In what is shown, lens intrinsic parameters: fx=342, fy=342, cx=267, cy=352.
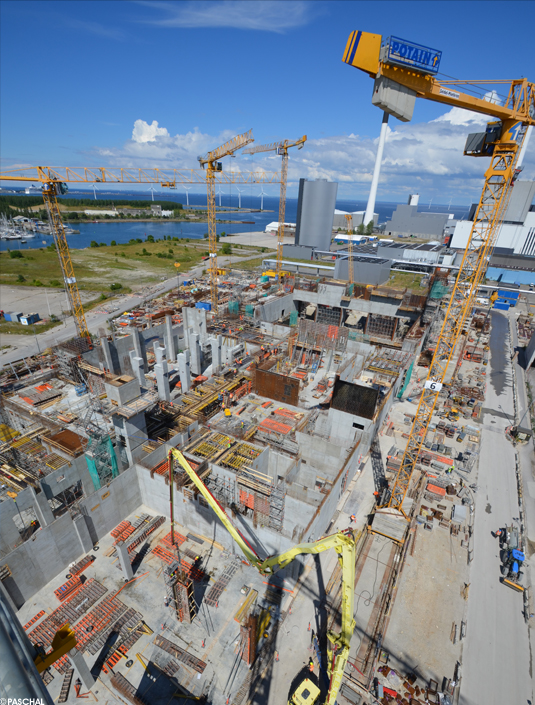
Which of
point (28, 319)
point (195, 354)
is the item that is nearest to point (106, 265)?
point (28, 319)

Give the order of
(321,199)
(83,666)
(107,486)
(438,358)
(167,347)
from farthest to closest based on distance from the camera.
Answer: (321,199) < (167,347) < (438,358) < (107,486) < (83,666)

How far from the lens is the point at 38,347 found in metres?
41.1

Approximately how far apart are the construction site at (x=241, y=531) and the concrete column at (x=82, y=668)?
0.20 ft

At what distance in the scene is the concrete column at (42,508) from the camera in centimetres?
1734

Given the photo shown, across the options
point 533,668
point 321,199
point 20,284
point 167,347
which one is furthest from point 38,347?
point 321,199

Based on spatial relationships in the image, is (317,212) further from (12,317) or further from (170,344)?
(12,317)

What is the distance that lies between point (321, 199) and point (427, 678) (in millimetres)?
112886

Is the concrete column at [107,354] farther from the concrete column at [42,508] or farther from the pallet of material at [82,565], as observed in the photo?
the pallet of material at [82,565]

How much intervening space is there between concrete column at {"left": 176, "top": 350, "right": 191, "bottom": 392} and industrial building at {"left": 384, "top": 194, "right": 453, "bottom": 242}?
14737cm

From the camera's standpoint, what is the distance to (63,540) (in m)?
17.1

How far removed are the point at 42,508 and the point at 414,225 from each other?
16904cm

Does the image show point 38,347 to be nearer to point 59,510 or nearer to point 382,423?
point 59,510

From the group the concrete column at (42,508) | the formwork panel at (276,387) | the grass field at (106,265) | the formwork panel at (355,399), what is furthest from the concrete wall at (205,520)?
the grass field at (106,265)

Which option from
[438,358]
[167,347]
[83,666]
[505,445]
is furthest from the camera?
Answer: [167,347]
